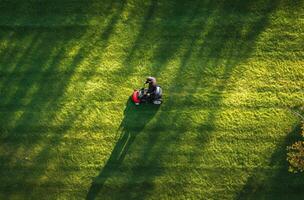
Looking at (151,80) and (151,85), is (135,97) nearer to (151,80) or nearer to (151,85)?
(151,85)

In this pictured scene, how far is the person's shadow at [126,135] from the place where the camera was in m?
15.6

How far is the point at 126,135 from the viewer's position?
15891 millimetres

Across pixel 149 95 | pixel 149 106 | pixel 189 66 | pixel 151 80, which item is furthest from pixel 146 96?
pixel 189 66

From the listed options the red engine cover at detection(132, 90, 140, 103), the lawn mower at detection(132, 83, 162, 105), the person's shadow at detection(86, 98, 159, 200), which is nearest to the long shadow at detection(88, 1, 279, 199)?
the person's shadow at detection(86, 98, 159, 200)

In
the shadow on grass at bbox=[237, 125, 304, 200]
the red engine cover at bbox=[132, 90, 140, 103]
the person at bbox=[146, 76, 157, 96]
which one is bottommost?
the shadow on grass at bbox=[237, 125, 304, 200]

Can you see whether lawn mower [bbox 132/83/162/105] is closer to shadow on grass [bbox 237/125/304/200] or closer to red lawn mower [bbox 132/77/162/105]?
red lawn mower [bbox 132/77/162/105]

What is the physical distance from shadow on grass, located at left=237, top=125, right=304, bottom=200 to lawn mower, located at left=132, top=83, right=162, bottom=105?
15.7 ft

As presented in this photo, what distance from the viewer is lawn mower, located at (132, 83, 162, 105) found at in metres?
15.5

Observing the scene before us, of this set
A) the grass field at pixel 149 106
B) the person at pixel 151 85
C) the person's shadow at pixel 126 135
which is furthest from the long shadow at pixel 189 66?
the person at pixel 151 85

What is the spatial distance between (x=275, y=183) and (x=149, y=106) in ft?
19.1

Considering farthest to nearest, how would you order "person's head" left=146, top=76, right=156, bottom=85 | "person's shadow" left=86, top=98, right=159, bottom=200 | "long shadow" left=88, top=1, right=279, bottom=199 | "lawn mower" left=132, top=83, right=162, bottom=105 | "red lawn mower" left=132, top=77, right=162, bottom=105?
"long shadow" left=88, top=1, right=279, bottom=199, "person's shadow" left=86, top=98, right=159, bottom=200, "lawn mower" left=132, top=83, right=162, bottom=105, "red lawn mower" left=132, top=77, right=162, bottom=105, "person's head" left=146, top=76, right=156, bottom=85

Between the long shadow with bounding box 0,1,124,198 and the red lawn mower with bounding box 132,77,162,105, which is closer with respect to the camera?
the red lawn mower with bounding box 132,77,162,105

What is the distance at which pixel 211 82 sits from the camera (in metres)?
16.2

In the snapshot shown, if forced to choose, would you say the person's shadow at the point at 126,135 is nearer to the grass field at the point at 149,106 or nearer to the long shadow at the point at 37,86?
the grass field at the point at 149,106
